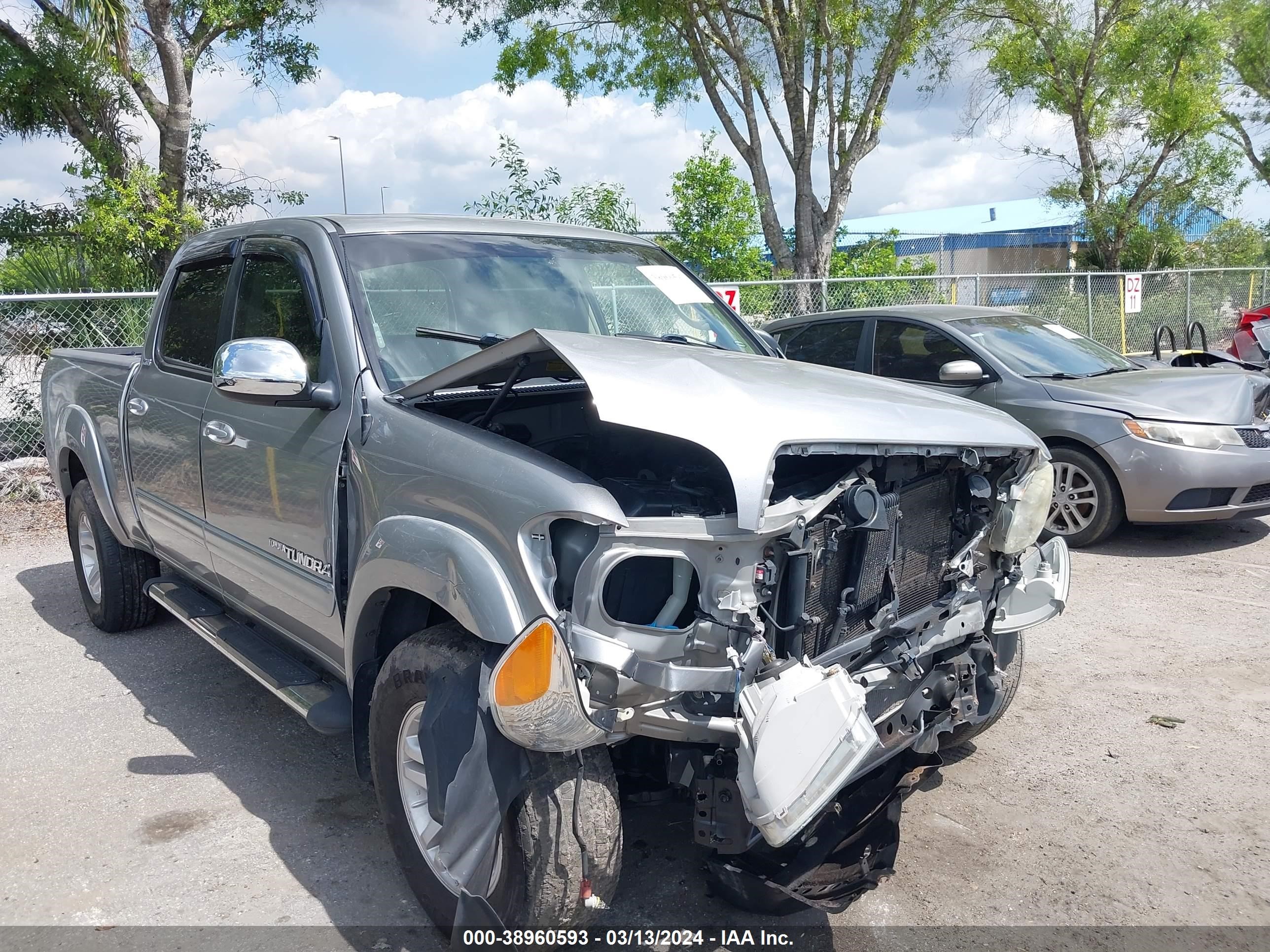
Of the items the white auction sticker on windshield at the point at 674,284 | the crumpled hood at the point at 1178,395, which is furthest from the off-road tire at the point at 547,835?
the crumpled hood at the point at 1178,395

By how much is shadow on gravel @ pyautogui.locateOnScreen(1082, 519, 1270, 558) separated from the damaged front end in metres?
4.05

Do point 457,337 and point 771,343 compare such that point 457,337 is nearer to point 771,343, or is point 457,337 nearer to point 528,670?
point 528,670

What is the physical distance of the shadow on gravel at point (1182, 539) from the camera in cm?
696

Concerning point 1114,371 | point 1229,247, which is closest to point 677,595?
point 1114,371

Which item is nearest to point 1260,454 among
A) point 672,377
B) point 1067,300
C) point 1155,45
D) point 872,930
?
point 872,930

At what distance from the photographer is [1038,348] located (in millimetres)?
7688

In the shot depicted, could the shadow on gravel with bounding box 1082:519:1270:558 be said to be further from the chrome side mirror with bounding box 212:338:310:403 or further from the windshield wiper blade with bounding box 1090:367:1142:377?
the chrome side mirror with bounding box 212:338:310:403

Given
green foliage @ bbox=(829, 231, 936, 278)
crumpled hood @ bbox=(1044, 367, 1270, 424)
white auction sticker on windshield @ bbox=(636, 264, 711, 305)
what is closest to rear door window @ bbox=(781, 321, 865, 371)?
crumpled hood @ bbox=(1044, 367, 1270, 424)

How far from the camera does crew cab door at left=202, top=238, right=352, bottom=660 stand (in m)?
3.34

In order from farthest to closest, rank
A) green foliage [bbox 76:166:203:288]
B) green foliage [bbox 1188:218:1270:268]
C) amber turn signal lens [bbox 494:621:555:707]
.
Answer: green foliage [bbox 1188:218:1270:268]
green foliage [bbox 76:166:203:288]
amber turn signal lens [bbox 494:621:555:707]

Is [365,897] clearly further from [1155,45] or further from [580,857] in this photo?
[1155,45]

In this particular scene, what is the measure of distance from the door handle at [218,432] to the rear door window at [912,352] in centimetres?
492

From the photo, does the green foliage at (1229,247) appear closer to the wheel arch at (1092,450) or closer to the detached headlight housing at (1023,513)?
the wheel arch at (1092,450)

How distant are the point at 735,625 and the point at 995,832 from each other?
1.70m
